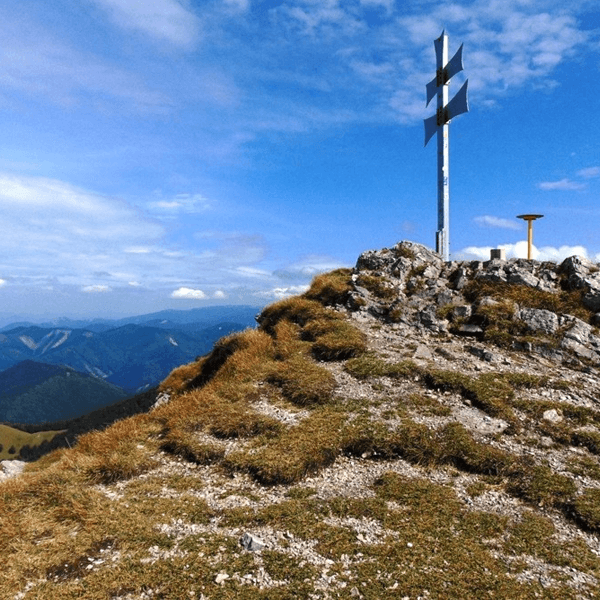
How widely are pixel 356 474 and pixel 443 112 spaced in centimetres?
2225

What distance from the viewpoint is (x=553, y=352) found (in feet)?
59.7

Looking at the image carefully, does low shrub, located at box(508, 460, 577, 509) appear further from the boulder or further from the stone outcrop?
the boulder

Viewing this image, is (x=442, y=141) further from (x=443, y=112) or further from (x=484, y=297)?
(x=484, y=297)

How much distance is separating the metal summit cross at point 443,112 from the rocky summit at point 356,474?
6272 mm

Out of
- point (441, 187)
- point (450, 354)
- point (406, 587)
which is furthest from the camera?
point (441, 187)

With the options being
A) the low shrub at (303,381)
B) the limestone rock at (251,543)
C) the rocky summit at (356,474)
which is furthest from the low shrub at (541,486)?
the limestone rock at (251,543)

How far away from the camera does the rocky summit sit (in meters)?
8.51

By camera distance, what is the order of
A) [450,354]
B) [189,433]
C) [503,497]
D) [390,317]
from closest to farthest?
[503,497]
[189,433]
[450,354]
[390,317]

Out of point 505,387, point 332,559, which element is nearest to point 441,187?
point 505,387

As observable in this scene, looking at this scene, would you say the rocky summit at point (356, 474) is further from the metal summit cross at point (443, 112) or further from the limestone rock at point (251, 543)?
the metal summit cross at point (443, 112)

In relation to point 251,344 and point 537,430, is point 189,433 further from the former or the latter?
point 537,430

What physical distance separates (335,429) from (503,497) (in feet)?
17.2

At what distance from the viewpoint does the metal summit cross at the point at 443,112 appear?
2422 centimetres

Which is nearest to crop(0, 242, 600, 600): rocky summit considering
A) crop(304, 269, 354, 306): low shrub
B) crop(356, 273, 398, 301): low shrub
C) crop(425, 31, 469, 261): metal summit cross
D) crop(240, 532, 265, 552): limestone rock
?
crop(240, 532, 265, 552): limestone rock
